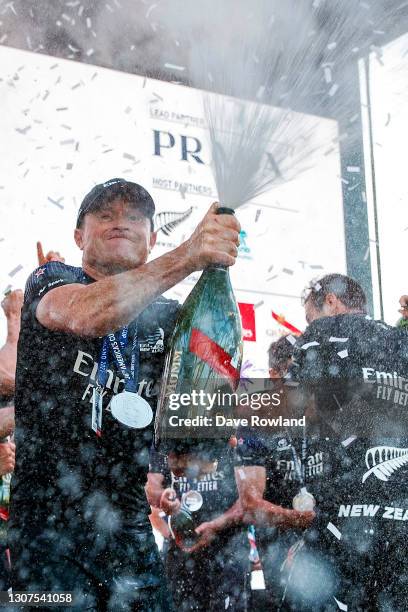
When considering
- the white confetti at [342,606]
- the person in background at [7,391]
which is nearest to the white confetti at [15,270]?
the person in background at [7,391]

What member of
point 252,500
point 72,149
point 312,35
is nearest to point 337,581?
point 252,500

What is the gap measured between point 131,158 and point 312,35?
837 millimetres

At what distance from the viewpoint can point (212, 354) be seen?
1.38m

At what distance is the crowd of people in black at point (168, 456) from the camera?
4.58ft

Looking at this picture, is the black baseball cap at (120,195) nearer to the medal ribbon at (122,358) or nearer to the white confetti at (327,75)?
the medal ribbon at (122,358)

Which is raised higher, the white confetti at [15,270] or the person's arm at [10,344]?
the white confetti at [15,270]

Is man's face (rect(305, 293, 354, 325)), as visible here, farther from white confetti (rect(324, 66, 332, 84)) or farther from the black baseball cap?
white confetti (rect(324, 66, 332, 84))

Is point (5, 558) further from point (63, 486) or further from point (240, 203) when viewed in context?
point (240, 203)

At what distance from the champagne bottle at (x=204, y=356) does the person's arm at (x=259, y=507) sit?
942mm

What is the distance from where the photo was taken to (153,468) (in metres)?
2.56

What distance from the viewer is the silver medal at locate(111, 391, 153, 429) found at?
150cm

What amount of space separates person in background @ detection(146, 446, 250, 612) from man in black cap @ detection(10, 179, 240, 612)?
0.94m

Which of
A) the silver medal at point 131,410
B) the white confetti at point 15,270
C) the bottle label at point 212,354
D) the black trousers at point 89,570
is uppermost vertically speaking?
the white confetti at point 15,270

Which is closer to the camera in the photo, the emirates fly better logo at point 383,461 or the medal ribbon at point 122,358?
the medal ribbon at point 122,358
